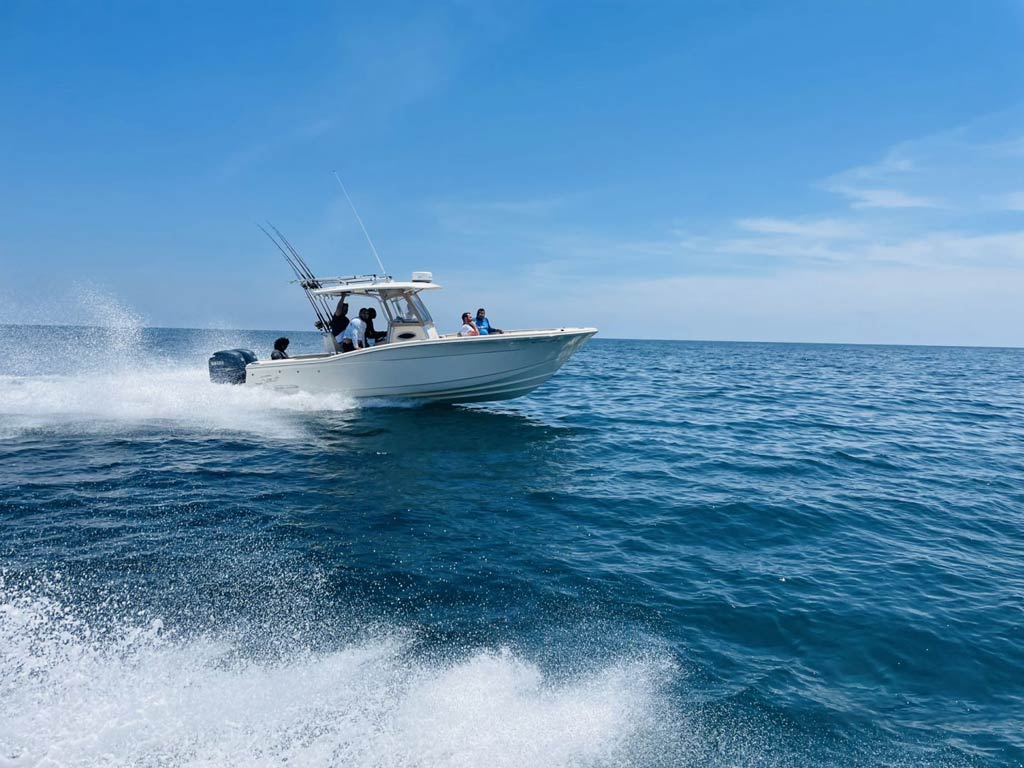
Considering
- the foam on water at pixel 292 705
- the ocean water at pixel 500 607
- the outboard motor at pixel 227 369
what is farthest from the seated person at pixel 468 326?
the foam on water at pixel 292 705

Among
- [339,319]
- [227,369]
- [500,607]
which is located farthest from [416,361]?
[500,607]

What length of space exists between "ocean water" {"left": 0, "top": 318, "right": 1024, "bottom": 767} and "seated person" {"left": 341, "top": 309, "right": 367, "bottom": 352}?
5.04 meters

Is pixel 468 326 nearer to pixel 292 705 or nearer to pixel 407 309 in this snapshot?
pixel 407 309

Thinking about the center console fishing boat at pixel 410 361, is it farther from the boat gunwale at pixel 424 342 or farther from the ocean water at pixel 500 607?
the ocean water at pixel 500 607

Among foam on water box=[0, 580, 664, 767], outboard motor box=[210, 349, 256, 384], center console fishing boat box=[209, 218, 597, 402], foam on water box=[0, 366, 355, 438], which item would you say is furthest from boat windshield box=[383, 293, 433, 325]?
foam on water box=[0, 580, 664, 767]

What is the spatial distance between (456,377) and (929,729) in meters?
12.5

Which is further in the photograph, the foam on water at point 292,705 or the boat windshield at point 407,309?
the boat windshield at point 407,309

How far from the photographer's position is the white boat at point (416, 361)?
582 inches

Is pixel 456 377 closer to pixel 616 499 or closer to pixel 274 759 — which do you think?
pixel 616 499

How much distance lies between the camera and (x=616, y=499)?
8719 millimetres

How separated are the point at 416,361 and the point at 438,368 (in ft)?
2.05

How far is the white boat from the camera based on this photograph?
582 inches

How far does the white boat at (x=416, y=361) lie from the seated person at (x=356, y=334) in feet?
1.71

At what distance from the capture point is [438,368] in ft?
50.0
